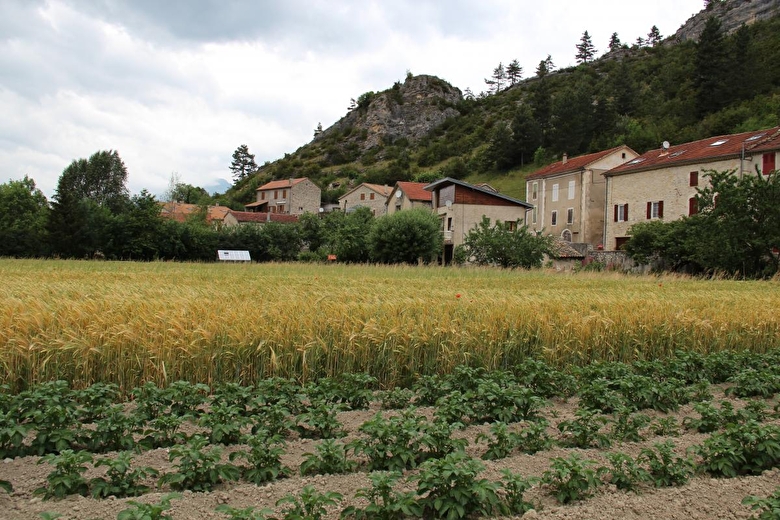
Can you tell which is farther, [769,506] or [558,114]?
[558,114]

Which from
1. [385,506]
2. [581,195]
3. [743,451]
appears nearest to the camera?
[385,506]

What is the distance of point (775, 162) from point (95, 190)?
94234 mm

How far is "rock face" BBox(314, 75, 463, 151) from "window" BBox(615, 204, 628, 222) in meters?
95.7

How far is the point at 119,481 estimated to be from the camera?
4047mm

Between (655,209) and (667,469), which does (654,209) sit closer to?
(655,209)

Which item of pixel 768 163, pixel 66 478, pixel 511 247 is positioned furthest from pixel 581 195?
pixel 66 478

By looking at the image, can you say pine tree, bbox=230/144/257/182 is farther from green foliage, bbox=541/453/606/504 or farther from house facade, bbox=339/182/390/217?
green foliage, bbox=541/453/606/504

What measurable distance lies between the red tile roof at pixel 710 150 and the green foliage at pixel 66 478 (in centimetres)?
4574

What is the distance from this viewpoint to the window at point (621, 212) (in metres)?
49.8

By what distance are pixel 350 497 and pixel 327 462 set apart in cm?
47

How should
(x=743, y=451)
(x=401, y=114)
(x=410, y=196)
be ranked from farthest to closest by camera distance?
(x=401, y=114), (x=410, y=196), (x=743, y=451)

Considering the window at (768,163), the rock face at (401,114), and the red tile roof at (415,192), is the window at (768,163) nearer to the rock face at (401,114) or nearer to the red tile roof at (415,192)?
the red tile roof at (415,192)

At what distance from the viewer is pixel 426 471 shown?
3744mm

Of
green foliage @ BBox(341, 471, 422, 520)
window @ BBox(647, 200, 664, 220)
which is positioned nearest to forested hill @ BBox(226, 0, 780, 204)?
window @ BBox(647, 200, 664, 220)
